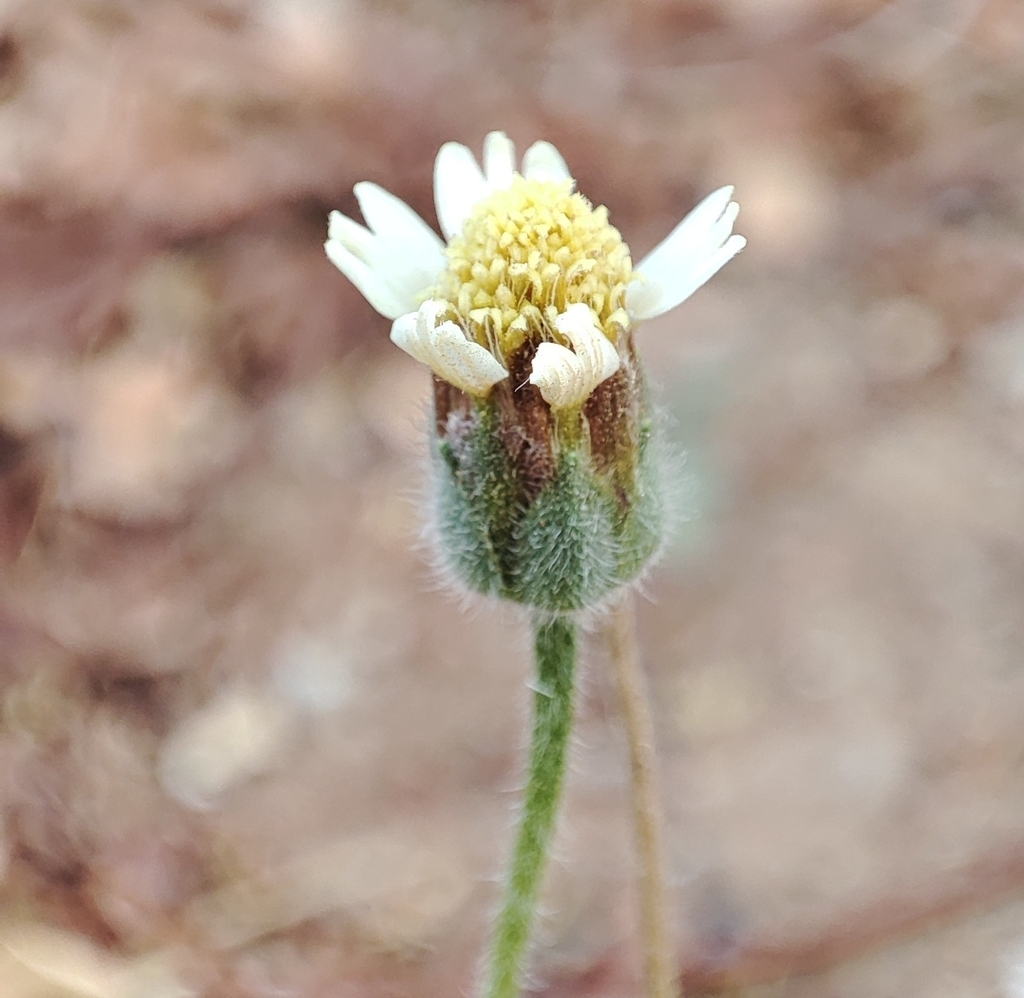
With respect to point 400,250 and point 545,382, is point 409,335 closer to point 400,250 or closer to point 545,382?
point 545,382

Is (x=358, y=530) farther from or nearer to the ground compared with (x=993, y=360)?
nearer to the ground

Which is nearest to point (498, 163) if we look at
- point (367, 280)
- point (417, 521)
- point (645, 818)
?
point (367, 280)

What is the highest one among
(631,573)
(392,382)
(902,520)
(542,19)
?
(542,19)

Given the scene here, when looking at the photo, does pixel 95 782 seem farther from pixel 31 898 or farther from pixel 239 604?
pixel 239 604

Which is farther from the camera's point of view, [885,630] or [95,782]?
[885,630]

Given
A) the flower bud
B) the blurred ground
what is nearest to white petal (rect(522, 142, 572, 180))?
the flower bud

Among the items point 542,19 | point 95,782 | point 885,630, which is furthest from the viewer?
point 542,19

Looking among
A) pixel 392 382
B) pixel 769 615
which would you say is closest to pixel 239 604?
pixel 392 382

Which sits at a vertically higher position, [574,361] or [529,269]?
[529,269]
